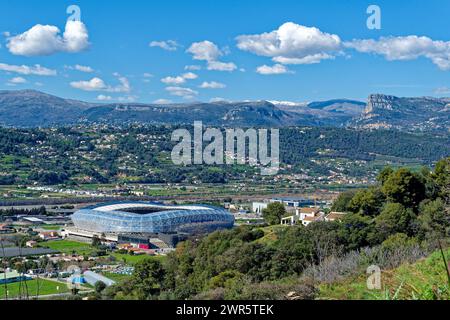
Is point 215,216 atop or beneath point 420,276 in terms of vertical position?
beneath

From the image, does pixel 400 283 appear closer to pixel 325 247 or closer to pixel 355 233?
pixel 325 247

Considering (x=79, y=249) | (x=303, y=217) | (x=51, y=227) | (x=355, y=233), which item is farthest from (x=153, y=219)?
(x=355, y=233)

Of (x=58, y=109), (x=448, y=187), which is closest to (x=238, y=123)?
(x=58, y=109)

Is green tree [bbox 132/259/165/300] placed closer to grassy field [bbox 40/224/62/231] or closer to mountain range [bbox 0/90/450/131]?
grassy field [bbox 40/224/62/231]

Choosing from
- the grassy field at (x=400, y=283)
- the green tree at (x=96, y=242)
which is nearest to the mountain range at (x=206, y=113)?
the green tree at (x=96, y=242)
